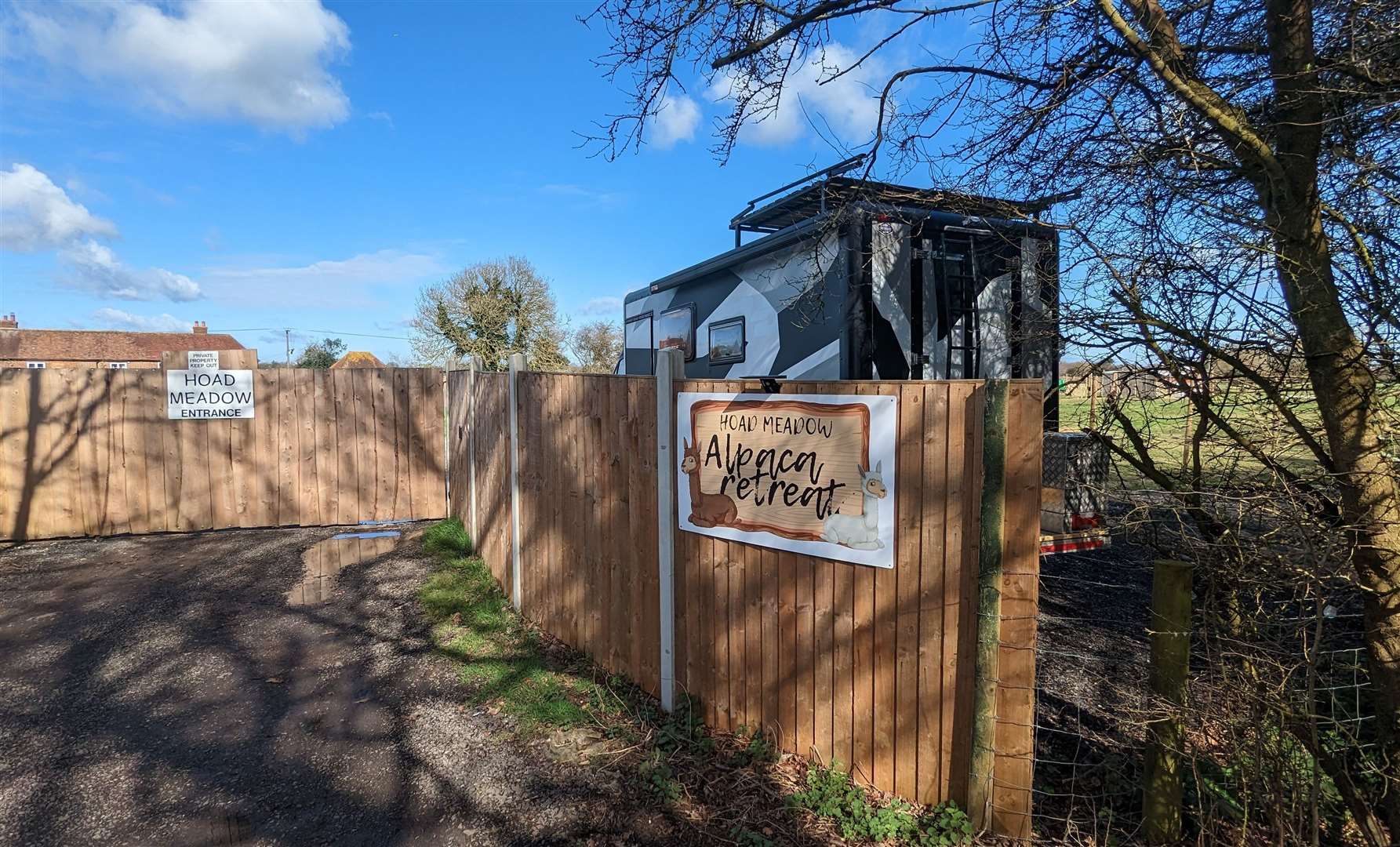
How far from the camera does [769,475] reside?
3227 millimetres

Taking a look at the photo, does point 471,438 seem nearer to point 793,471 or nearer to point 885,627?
point 793,471

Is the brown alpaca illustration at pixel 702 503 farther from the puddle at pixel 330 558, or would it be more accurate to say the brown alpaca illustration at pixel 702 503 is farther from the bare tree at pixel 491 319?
the bare tree at pixel 491 319

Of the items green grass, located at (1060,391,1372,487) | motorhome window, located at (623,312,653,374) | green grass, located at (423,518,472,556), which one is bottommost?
green grass, located at (423,518,472,556)

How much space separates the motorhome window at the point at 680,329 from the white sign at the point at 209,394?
17.1ft

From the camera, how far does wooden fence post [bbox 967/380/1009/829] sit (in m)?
2.55

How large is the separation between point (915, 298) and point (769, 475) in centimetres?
284

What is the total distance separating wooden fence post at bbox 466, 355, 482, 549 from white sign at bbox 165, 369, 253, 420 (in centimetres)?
334

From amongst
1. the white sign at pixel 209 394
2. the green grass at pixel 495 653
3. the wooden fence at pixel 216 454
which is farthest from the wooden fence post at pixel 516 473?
the white sign at pixel 209 394

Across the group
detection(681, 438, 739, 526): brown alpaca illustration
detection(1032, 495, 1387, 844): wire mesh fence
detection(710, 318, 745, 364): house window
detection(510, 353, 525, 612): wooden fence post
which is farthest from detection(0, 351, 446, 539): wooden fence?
detection(1032, 495, 1387, 844): wire mesh fence

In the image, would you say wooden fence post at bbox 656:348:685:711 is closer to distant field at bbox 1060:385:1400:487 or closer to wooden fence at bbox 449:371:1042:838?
wooden fence at bbox 449:371:1042:838

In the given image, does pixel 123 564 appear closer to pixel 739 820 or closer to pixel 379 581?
pixel 379 581

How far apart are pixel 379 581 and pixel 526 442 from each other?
248cm

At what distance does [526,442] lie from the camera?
5109 mm

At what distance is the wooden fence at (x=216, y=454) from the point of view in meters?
7.79
